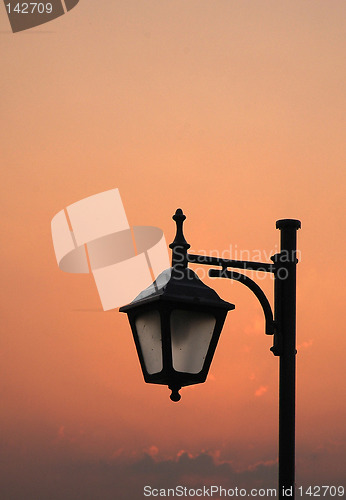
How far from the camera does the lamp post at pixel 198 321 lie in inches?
249

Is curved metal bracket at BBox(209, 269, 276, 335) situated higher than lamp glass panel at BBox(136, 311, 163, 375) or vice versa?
A: curved metal bracket at BBox(209, 269, 276, 335)

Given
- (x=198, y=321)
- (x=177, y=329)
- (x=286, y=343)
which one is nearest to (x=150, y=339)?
(x=177, y=329)

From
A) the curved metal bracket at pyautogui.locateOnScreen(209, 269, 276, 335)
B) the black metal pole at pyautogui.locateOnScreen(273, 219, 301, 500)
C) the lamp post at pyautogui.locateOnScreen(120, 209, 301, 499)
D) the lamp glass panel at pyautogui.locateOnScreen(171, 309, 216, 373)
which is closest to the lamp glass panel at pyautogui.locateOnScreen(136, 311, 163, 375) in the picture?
the lamp post at pyautogui.locateOnScreen(120, 209, 301, 499)

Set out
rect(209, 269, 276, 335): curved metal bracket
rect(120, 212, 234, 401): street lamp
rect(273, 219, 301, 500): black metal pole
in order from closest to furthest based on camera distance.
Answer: rect(120, 212, 234, 401): street lamp → rect(273, 219, 301, 500): black metal pole → rect(209, 269, 276, 335): curved metal bracket

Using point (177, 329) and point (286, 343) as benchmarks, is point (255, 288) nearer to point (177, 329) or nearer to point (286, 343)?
point (286, 343)

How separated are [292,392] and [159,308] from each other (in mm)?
1353

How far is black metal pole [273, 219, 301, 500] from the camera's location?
6652 mm

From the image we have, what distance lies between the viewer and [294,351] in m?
6.86

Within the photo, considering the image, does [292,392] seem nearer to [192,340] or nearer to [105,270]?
[192,340]

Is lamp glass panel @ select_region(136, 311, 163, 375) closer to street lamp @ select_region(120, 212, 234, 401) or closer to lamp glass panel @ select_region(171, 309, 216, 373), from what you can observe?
street lamp @ select_region(120, 212, 234, 401)

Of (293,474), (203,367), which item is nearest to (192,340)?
(203,367)

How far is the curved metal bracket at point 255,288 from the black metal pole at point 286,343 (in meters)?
0.07

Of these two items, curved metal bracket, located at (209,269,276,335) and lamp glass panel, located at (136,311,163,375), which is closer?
lamp glass panel, located at (136,311,163,375)

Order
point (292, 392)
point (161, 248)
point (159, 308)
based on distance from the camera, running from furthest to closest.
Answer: point (161, 248) → point (292, 392) → point (159, 308)
